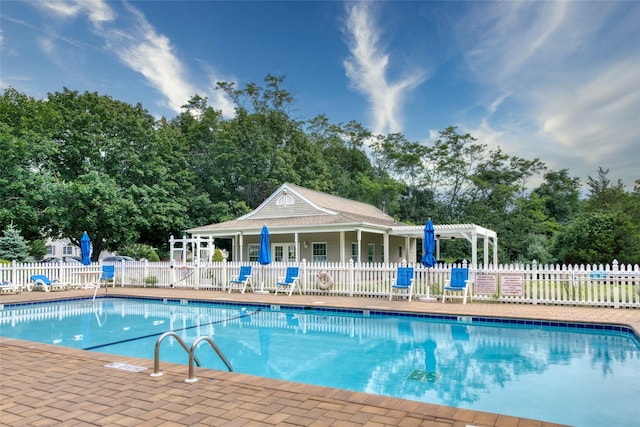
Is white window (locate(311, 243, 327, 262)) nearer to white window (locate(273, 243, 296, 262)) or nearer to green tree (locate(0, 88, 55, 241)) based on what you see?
white window (locate(273, 243, 296, 262))

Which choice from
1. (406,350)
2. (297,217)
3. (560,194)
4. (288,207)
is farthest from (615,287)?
(560,194)

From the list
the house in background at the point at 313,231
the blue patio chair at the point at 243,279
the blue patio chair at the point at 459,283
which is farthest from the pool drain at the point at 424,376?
the house in background at the point at 313,231

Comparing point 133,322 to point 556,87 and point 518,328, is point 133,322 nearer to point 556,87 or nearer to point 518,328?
point 518,328

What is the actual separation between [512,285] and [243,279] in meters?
9.44

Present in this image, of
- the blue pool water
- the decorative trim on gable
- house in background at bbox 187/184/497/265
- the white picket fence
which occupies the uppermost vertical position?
the decorative trim on gable

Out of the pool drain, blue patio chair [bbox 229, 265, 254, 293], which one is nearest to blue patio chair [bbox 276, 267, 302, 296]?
blue patio chair [bbox 229, 265, 254, 293]

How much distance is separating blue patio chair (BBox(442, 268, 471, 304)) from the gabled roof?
21.6 ft

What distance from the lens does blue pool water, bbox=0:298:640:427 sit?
5336mm

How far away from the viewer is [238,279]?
1641 centimetres

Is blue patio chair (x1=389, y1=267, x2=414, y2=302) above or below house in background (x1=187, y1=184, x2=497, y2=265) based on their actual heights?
below

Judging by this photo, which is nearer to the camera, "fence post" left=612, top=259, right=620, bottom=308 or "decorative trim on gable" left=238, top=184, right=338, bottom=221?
"fence post" left=612, top=259, right=620, bottom=308

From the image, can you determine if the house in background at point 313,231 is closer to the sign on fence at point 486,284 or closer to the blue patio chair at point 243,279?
the blue patio chair at point 243,279

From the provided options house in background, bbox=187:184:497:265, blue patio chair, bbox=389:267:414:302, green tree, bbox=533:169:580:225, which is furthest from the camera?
green tree, bbox=533:169:580:225

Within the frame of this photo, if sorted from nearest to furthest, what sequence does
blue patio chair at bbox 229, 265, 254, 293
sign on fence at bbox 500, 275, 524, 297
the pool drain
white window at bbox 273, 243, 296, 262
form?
the pool drain, sign on fence at bbox 500, 275, 524, 297, blue patio chair at bbox 229, 265, 254, 293, white window at bbox 273, 243, 296, 262
